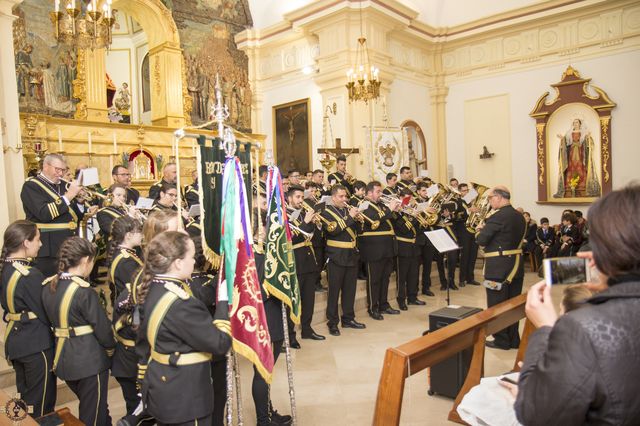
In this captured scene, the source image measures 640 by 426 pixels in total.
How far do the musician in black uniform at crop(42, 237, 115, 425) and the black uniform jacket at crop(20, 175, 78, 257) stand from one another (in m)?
2.45

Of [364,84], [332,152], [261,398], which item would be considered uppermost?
[364,84]

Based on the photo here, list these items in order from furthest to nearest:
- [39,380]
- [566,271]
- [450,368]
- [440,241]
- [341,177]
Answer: [341,177] → [440,241] → [450,368] → [39,380] → [566,271]

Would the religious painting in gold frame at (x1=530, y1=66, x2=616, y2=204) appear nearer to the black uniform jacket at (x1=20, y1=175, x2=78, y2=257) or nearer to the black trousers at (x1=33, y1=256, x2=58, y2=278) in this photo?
the black uniform jacket at (x1=20, y1=175, x2=78, y2=257)

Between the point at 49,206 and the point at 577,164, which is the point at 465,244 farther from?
the point at 49,206

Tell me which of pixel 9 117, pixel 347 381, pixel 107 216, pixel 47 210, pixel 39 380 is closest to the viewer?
pixel 39 380

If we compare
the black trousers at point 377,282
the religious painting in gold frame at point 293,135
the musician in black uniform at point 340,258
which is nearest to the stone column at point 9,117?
the musician in black uniform at point 340,258

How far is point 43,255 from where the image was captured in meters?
5.60

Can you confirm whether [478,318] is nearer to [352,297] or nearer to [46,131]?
[352,297]

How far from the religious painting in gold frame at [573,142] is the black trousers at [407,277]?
6.54 meters

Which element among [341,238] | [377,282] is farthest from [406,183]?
[341,238]

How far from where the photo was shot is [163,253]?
8.87 feet

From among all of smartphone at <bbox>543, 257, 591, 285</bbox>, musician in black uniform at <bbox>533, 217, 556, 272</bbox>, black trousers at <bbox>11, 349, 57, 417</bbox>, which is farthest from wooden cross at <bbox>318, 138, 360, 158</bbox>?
smartphone at <bbox>543, 257, 591, 285</bbox>

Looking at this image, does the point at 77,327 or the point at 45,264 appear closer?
the point at 77,327

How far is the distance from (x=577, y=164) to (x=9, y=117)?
40.6 ft
